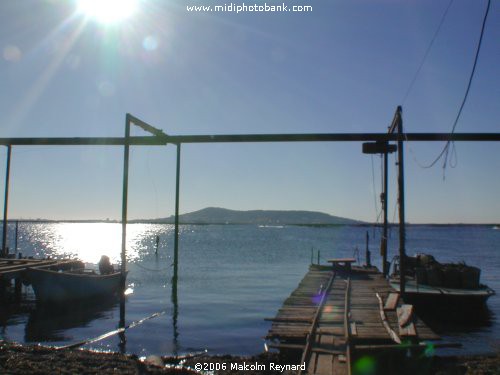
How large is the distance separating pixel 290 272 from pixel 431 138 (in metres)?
31.5

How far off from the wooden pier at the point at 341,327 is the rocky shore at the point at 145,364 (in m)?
0.78

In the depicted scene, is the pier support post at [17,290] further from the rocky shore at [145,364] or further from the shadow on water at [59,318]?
the rocky shore at [145,364]

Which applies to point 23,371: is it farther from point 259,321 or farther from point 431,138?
point 431,138

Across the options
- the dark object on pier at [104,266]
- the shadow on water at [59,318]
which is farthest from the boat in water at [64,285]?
the dark object on pier at [104,266]

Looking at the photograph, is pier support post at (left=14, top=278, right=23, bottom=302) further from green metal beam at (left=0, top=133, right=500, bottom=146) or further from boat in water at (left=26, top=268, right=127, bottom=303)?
green metal beam at (left=0, top=133, right=500, bottom=146)

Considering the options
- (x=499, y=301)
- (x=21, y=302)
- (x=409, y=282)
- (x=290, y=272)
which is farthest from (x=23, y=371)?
(x=290, y=272)

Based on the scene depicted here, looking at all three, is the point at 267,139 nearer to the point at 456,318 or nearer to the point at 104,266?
the point at 456,318

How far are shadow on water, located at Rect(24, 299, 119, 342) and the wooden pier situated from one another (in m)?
9.74

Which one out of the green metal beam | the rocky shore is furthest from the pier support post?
the rocky shore

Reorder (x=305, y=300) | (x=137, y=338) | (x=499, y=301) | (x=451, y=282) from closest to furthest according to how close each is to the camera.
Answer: (x=305, y=300)
(x=137, y=338)
(x=451, y=282)
(x=499, y=301)

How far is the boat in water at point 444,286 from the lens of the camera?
78.8ft

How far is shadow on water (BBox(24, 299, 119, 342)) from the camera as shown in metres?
19.4

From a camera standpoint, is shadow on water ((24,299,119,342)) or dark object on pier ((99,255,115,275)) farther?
dark object on pier ((99,255,115,275))

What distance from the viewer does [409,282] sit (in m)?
27.5
